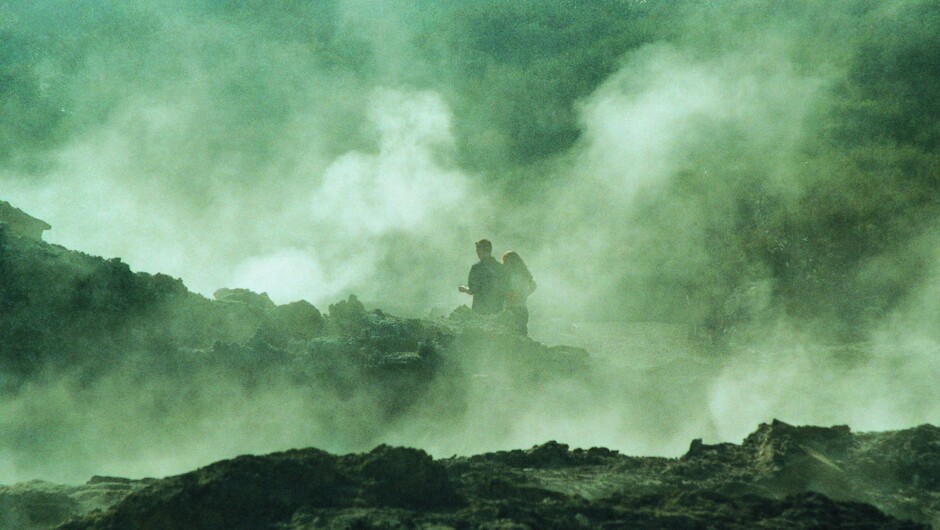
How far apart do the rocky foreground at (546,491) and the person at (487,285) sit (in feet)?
16.6

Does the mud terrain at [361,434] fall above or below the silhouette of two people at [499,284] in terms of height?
below

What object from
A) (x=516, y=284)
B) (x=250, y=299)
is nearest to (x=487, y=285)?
(x=516, y=284)

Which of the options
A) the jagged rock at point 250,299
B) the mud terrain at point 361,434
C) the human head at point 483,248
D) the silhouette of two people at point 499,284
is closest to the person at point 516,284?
the silhouette of two people at point 499,284

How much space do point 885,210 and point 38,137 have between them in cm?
1886

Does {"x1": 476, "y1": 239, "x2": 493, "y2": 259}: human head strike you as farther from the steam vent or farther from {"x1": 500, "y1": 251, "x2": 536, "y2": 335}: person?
the steam vent

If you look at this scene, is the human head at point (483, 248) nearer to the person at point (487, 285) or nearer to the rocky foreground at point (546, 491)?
the person at point (487, 285)

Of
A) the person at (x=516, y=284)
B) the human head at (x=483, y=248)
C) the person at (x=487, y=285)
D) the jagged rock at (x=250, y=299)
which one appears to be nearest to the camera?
the jagged rock at (x=250, y=299)

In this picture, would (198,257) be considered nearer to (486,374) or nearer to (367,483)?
(486,374)

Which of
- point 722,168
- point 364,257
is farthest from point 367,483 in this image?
point 364,257

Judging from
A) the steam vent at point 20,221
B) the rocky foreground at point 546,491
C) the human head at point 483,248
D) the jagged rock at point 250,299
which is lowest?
the rocky foreground at point 546,491

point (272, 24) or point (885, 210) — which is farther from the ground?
point (272, 24)

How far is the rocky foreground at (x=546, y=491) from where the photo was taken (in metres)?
2.51

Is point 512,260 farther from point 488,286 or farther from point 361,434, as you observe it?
point 361,434

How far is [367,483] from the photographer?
8.77ft
